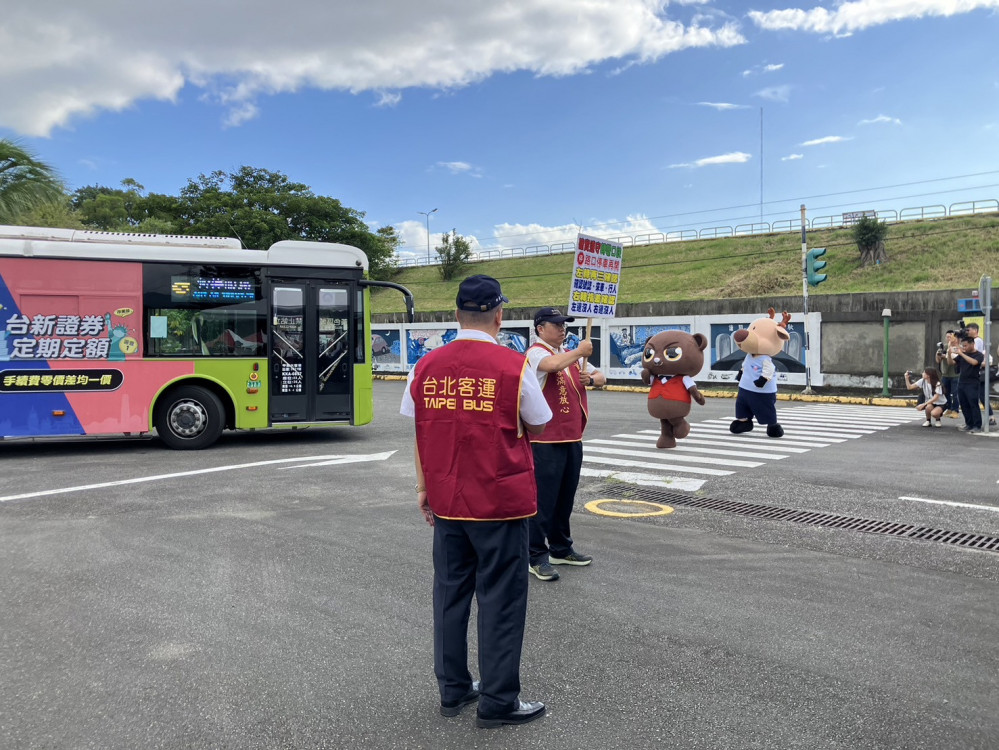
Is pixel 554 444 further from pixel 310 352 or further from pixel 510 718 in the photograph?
pixel 310 352

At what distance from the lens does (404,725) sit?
3320mm

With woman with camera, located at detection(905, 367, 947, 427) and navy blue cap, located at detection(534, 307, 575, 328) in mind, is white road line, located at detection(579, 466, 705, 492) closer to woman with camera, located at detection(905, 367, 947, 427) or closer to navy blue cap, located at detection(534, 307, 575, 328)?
navy blue cap, located at detection(534, 307, 575, 328)

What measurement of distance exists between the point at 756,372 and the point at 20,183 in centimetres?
1752

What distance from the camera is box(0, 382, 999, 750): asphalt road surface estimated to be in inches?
131

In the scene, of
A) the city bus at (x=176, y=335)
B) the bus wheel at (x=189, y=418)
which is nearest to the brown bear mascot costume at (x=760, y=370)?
the city bus at (x=176, y=335)

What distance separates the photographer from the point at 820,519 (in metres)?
7.11

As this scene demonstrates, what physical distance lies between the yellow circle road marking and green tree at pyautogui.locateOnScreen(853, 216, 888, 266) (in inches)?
1576

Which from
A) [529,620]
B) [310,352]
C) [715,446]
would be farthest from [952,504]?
[310,352]

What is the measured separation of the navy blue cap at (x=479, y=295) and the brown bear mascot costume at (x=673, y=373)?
4.87 metres

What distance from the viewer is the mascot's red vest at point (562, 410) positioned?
5.29 m

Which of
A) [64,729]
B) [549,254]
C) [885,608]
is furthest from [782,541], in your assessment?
[549,254]

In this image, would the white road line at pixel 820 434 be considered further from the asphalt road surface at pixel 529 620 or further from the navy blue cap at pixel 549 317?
the navy blue cap at pixel 549 317

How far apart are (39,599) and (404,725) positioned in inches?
123

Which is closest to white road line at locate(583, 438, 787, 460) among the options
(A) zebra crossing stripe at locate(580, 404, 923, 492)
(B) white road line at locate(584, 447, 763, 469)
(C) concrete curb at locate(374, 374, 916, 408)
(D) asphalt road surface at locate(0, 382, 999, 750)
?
(A) zebra crossing stripe at locate(580, 404, 923, 492)
